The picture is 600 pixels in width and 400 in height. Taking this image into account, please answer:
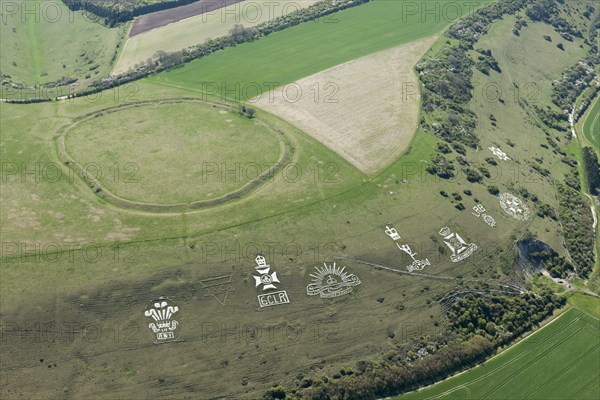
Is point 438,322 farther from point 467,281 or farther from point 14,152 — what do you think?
point 14,152

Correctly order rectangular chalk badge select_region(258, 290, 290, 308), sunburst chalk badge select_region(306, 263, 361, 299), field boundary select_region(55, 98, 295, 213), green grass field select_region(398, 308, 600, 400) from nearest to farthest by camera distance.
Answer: green grass field select_region(398, 308, 600, 400) < rectangular chalk badge select_region(258, 290, 290, 308) < sunburst chalk badge select_region(306, 263, 361, 299) < field boundary select_region(55, 98, 295, 213)

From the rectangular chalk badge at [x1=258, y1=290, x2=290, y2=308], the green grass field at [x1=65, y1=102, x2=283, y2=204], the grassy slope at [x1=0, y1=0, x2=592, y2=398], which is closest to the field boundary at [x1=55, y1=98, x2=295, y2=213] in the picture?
the green grass field at [x1=65, y1=102, x2=283, y2=204]

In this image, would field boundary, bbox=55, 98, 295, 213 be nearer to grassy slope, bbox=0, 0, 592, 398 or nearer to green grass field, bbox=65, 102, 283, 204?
green grass field, bbox=65, 102, 283, 204

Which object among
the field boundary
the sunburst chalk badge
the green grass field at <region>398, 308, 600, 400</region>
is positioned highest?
the field boundary

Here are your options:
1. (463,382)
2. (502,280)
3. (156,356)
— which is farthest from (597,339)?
(156,356)

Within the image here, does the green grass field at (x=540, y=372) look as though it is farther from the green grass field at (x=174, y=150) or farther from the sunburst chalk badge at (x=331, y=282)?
the green grass field at (x=174, y=150)

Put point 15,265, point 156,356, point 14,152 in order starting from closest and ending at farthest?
point 156,356 → point 15,265 → point 14,152

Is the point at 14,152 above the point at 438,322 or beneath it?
above

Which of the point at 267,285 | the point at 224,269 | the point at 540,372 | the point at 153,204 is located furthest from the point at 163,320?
the point at 540,372

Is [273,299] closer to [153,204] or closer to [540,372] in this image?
[153,204]
